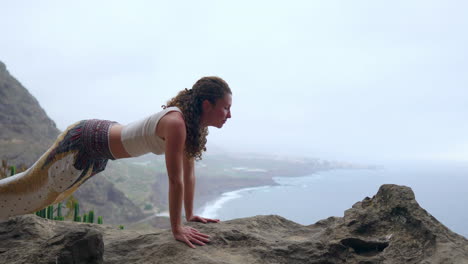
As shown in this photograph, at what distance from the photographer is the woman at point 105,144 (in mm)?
1863

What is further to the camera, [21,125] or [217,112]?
[21,125]

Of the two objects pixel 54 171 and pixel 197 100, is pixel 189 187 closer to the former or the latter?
pixel 197 100

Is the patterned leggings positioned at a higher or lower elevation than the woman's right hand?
higher

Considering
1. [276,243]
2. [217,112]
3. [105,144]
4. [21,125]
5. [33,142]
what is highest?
[21,125]

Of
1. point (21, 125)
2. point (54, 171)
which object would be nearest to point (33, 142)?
point (21, 125)

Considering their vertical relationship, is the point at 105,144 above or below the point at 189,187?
above

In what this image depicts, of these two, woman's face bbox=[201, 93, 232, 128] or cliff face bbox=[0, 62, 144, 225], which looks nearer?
woman's face bbox=[201, 93, 232, 128]

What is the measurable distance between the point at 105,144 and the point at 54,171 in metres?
0.33

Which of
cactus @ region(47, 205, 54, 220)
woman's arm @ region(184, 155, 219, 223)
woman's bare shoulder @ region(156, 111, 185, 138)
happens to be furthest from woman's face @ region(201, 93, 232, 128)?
cactus @ region(47, 205, 54, 220)

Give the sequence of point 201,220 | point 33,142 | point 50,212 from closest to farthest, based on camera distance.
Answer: point 201,220 → point 50,212 → point 33,142

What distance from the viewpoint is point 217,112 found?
1891 millimetres

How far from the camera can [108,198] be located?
773 centimetres

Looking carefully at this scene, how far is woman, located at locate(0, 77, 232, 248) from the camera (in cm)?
186

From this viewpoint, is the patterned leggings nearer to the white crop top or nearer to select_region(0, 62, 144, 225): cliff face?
the white crop top
